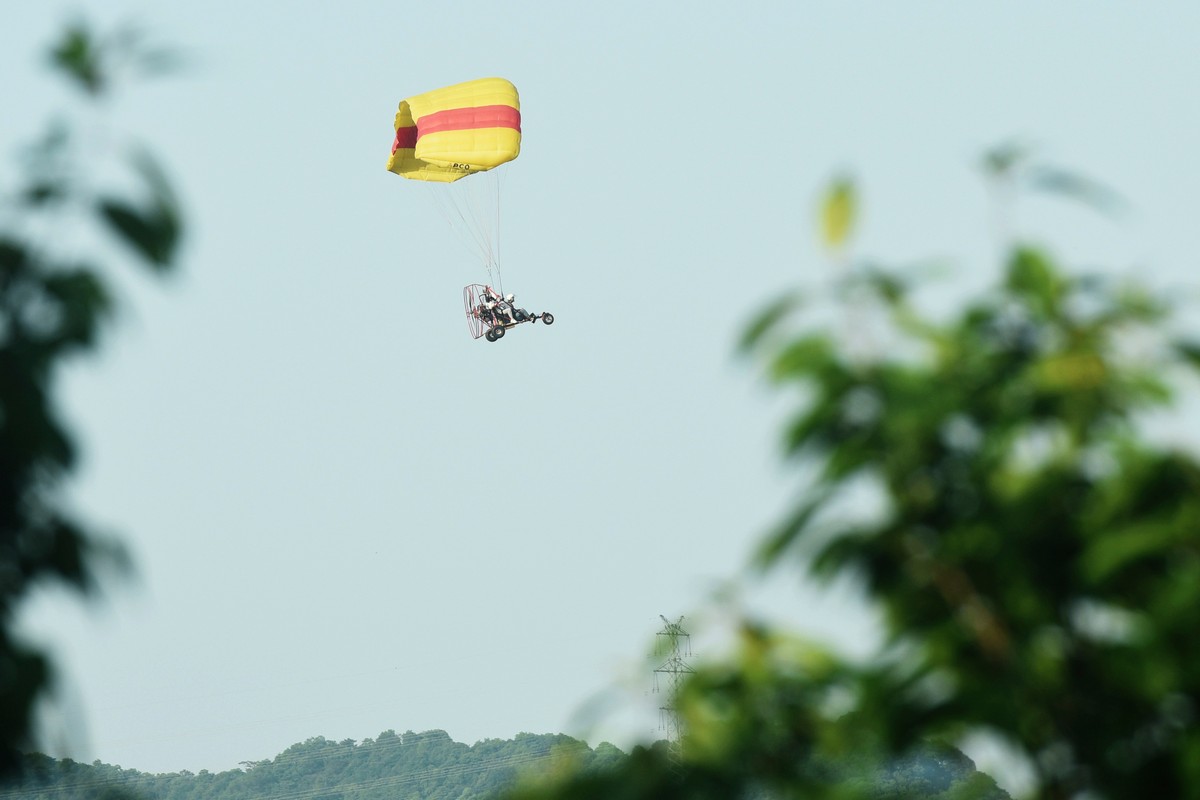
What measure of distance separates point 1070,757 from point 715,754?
0.72 meters

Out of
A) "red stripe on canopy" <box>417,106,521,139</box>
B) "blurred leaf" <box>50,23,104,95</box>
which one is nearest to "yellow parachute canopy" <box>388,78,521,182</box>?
"red stripe on canopy" <box>417,106,521,139</box>

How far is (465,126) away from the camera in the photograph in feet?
213

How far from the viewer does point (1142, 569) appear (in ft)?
13.6

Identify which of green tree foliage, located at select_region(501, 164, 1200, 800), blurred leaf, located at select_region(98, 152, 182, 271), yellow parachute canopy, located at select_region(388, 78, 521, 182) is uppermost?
yellow parachute canopy, located at select_region(388, 78, 521, 182)

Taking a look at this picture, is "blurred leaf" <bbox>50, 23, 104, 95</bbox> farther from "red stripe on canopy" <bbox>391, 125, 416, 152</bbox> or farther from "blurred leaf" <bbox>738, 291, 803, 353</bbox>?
"red stripe on canopy" <bbox>391, 125, 416, 152</bbox>

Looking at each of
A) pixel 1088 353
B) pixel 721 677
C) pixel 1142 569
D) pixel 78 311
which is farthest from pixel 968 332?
pixel 78 311

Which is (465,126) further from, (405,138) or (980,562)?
(980,562)

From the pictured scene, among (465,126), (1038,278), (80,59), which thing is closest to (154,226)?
(80,59)

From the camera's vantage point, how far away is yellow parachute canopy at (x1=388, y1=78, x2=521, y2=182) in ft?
211

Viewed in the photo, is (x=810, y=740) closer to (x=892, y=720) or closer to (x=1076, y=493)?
(x=892, y=720)

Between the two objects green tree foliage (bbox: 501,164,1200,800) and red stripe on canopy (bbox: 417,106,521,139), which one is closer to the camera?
green tree foliage (bbox: 501,164,1200,800)

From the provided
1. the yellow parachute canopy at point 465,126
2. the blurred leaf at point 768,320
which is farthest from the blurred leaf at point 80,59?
the yellow parachute canopy at point 465,126

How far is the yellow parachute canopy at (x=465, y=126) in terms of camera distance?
64.4 metres

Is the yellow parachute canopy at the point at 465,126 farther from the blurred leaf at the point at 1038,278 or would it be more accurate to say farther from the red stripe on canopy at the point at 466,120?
the blurred leaf at the point at 1038,278
